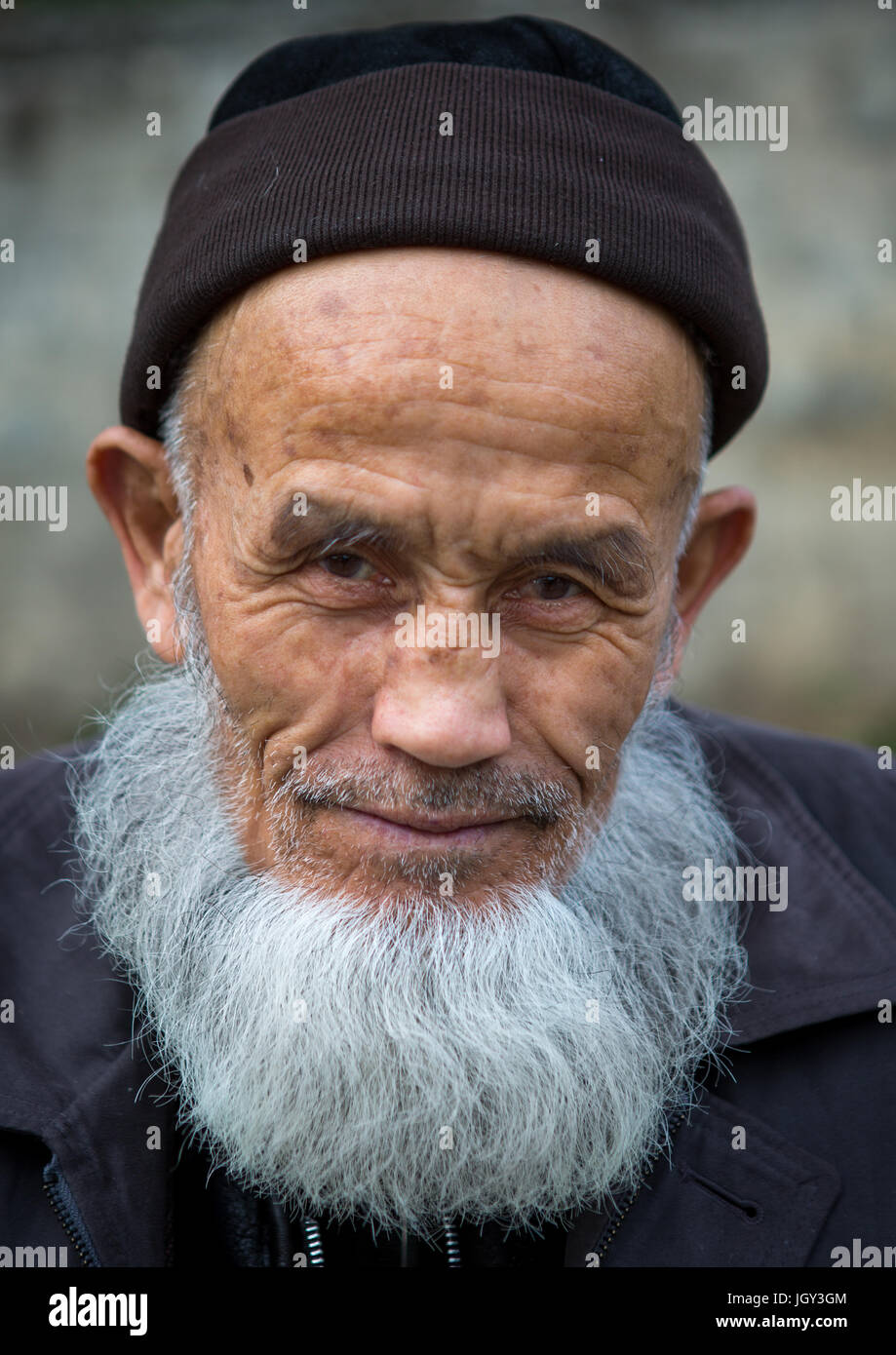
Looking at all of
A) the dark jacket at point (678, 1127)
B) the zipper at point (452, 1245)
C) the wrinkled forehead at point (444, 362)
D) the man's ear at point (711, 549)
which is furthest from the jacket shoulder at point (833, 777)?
the zipper at point (452, 1245)

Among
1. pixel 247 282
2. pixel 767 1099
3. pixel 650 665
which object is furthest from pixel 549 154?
pixel 767 1099

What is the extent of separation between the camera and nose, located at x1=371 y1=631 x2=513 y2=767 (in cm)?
210

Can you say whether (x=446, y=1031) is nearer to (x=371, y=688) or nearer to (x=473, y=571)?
(x=371, y=688)

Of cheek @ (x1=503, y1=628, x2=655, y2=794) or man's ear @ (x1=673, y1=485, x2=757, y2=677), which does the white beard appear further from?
man's ear @ (x1=673, y1=485, x2=757, y2=677)

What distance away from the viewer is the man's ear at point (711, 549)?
2.74 m

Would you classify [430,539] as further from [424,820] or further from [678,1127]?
[678,1127]

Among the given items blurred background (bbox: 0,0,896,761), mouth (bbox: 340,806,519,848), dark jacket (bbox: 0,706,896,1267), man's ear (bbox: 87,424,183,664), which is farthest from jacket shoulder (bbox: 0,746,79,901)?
blurred background (bbox: 0,0,896,761)

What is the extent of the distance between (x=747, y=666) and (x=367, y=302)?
4109mm

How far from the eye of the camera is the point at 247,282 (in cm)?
230

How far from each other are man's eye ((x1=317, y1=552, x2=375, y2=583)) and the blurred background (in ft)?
11.4

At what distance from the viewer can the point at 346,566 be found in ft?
7.38

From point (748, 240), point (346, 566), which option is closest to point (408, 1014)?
point (346, 566)

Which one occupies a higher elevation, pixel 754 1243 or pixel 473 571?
pixel 473 571

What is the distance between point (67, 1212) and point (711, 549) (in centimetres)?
189
